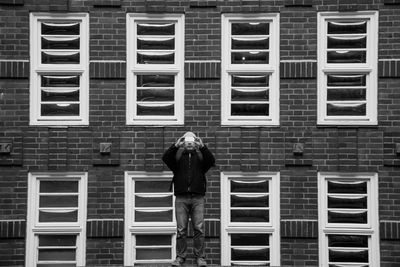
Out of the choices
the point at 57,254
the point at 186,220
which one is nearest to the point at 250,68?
the point at 186,220

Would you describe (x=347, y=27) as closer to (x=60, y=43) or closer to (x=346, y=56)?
(x=346, y=56)

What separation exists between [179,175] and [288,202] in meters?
2.29

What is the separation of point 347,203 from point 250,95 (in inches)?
90.6

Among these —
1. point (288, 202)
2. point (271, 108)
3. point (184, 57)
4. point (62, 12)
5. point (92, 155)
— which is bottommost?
point (288, 202)

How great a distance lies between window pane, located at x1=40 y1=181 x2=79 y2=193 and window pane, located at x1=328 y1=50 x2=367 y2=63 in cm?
454

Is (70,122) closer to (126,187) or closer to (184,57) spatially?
(126,187)

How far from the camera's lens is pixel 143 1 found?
10430mm

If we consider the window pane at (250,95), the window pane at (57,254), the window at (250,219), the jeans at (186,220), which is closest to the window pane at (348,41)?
the window pane at (250,95)

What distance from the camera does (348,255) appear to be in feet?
33.8

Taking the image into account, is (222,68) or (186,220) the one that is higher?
(222,68)

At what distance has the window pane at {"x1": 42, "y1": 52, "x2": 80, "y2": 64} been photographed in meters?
10.5

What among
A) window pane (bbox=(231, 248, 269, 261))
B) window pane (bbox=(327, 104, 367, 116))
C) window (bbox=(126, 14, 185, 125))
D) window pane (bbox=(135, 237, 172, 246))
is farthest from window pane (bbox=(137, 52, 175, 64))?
window pane (bbox=(231, 248, 269, 261))

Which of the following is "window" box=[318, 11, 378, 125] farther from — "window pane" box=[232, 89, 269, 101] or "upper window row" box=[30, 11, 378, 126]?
"window pane" box=[232, 89, 269, 101]

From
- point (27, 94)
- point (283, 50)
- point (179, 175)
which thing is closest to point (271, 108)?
point (283, 50)
